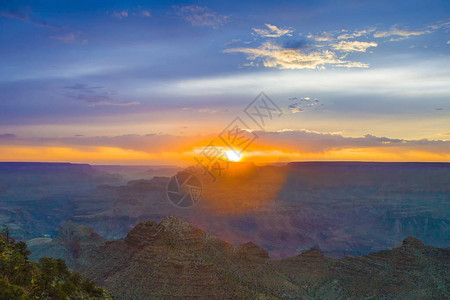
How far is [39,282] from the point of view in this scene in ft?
89.6

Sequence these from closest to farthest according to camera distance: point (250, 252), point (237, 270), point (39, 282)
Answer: point (39, 282), point (237, 270), point (250, 252)

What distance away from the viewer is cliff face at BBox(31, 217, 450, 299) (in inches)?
1912

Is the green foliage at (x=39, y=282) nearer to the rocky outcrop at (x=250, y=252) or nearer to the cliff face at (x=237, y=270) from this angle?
the cliff face at (x=237, y=270)

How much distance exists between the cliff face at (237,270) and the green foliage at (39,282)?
52.3ft

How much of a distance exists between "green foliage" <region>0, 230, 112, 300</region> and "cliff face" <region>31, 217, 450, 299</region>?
1595 centimetres

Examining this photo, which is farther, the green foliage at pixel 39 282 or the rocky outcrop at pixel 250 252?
the rocky outcrop at pixel 250 252

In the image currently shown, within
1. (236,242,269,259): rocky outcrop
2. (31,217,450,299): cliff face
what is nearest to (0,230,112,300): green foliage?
(31,217,450,299): cliff face

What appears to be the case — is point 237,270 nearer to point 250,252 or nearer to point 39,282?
point 250,252

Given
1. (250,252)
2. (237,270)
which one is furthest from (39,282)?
(250,252)

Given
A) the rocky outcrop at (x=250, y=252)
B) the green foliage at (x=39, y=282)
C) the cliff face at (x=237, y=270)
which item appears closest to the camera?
the green foliage at (x=39, y=282)

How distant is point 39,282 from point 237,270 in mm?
31201

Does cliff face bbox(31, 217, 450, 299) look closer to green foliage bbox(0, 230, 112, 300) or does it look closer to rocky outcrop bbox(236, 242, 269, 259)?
rocky outcrop bbox(236, 242, 269, 259)

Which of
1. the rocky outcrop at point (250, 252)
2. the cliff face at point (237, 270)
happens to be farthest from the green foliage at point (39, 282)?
the rocky outcrop at point (250, 252)

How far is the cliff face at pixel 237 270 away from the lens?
4856 cm
